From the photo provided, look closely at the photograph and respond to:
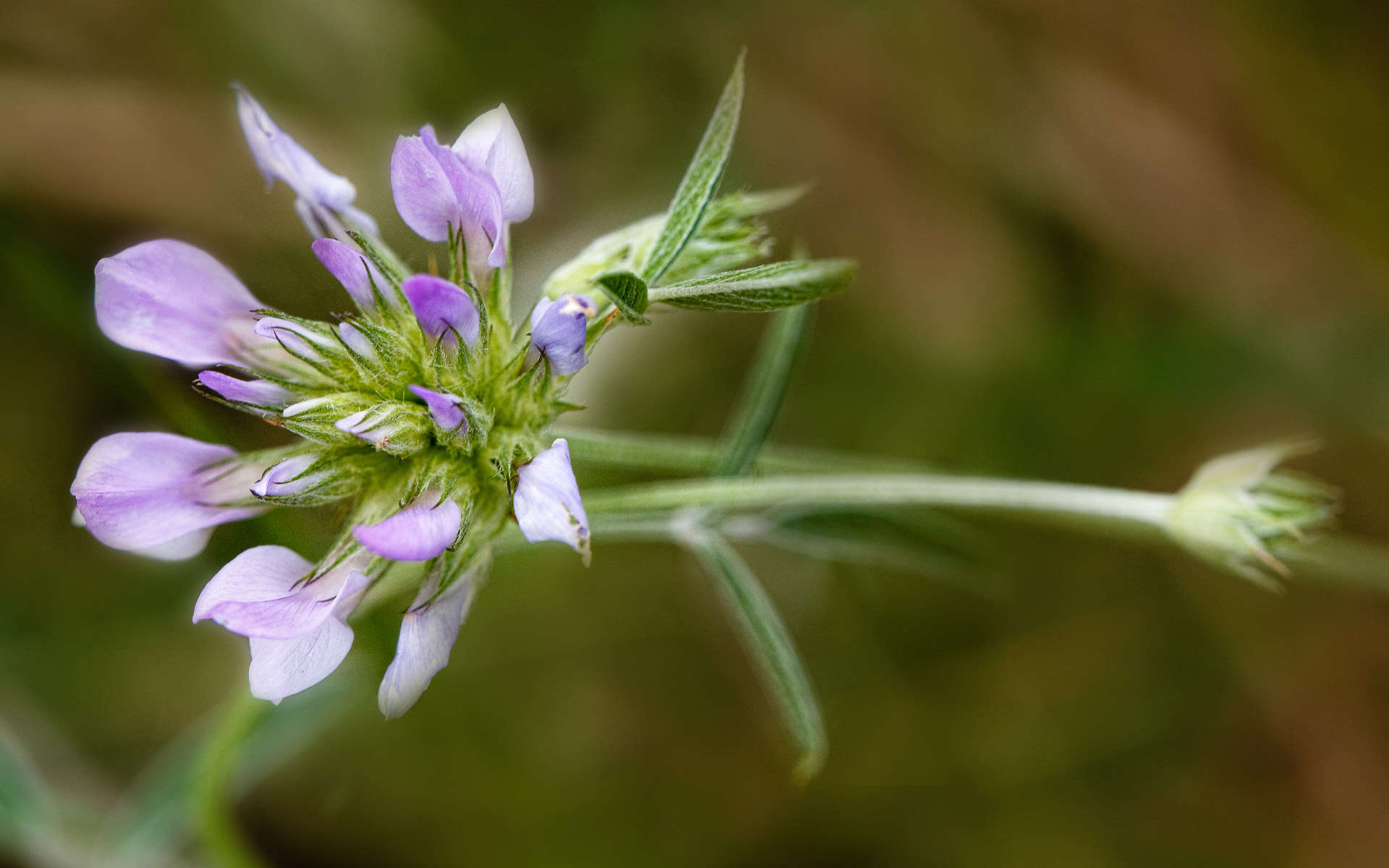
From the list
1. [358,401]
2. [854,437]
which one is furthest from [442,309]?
[854,437]

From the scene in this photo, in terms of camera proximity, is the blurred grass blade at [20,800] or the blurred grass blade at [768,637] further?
the blurred grass blade at [20,800]

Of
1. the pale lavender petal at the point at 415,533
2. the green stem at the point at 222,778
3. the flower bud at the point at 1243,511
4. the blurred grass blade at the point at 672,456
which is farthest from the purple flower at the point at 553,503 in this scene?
the flower bud at the point at 1243,511

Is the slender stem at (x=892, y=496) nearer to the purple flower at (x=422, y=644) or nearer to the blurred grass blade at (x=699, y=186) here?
the purple flower at (x=422, y=644)

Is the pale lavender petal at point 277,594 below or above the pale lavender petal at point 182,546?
below

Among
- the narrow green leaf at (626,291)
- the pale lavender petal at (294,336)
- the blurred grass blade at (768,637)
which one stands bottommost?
the blurred grass blade at (768,637)

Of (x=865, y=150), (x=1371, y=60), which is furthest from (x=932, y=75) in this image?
(x=1371, y=60)

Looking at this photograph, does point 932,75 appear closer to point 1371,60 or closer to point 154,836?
point 1371,60
